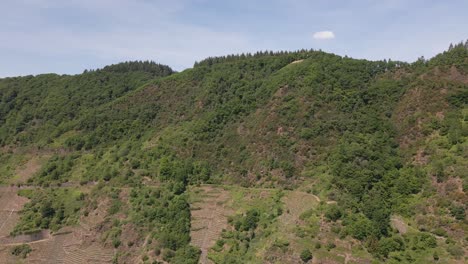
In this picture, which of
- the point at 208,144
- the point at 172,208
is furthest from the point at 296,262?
the point at 208,144

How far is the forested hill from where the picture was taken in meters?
59.2

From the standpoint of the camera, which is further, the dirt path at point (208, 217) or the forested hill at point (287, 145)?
the dirt path at point (208, 217)

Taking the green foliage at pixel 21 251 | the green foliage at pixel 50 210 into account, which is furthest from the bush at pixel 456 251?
the green foliage at pixel 21 251

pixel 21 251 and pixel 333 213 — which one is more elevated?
pixel 333 213

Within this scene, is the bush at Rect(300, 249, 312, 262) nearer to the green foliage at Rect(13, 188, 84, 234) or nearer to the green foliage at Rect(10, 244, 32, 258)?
the green foliage at Rect(13, 188, 84, 234)

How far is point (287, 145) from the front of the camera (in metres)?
78.8

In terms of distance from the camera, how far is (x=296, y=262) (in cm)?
5284

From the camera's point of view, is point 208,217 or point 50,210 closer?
point 208,217

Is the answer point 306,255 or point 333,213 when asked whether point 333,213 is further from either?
point 306,255

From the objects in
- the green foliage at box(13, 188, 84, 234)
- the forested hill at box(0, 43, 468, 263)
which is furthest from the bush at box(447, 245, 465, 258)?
the green foliage at box(13, 188, 84, 234)

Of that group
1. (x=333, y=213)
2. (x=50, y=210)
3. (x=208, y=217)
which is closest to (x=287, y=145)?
(x=208, y=217)

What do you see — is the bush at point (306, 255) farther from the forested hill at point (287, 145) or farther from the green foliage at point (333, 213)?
the green foliage at point (333, 213)

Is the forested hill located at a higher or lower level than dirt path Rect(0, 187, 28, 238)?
higher

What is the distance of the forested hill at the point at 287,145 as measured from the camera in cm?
5922
